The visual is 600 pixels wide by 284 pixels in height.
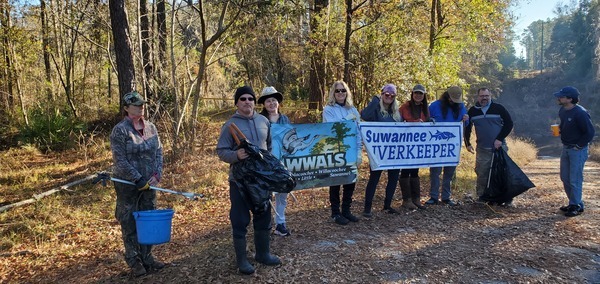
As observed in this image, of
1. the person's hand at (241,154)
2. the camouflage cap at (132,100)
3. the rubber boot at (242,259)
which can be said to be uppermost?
the camouflage cap at (132,100)

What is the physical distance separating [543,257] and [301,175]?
3.10 m

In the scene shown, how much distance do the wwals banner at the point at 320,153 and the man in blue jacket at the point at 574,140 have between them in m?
3.39

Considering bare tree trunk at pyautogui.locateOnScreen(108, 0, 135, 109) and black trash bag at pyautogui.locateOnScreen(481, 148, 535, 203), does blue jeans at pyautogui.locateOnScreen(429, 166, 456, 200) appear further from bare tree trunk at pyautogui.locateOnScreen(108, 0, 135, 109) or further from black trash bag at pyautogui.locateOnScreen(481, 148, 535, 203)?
bare tree trunk at pyautogui.locateOnScreen(108, 0, 135, 109)

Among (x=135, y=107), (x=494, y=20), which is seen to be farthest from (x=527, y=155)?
(x=135, y=107)

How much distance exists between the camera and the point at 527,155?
68.3ft

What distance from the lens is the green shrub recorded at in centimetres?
1393

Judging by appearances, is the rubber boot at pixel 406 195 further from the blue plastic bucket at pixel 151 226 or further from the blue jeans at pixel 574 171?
the blue plastic bucket at pixel 151 226

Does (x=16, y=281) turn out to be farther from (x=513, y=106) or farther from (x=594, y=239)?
(x=513, y=106)

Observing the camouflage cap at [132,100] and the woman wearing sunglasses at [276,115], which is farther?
the woman wearing sunglasses at [276,115]

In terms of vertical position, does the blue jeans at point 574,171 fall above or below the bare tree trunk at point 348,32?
below

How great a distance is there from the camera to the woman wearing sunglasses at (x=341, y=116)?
18.3 feet

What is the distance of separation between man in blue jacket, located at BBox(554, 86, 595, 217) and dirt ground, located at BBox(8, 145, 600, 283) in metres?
0.37

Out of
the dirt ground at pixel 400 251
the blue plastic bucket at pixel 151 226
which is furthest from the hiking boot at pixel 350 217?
the blue plastic bucket at pixel 151 226

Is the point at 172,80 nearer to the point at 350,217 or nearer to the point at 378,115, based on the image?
the point at 378,115
